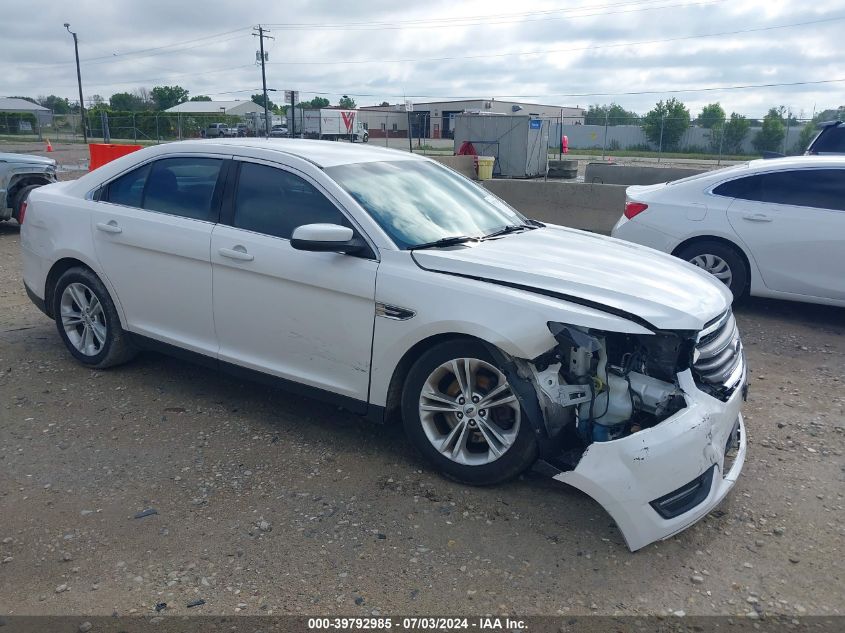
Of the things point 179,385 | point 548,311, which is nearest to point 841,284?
point 548,311

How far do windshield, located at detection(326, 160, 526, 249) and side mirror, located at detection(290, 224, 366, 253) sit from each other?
0.90ft

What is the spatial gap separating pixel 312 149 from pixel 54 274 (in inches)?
90.3

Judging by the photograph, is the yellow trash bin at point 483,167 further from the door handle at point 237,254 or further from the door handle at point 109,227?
the door handle at point 237,254

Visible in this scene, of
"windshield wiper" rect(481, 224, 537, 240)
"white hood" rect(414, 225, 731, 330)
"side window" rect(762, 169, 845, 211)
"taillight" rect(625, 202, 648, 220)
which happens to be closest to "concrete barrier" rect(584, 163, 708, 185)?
"taillight" rect(625, 202, 648, 220)

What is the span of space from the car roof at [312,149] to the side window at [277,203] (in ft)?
0.55

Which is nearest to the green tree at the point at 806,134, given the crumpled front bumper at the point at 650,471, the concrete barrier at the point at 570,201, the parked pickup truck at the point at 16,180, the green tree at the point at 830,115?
the green tree at the point at 830,115

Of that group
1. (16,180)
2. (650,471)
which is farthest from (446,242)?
(16,180)

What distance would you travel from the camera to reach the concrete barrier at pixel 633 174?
47.7ft

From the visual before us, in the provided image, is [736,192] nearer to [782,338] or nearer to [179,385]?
[782,338]

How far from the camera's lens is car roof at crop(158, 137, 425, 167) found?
4590 millimetres

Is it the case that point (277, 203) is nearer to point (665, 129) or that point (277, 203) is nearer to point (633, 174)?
point (633, 174)

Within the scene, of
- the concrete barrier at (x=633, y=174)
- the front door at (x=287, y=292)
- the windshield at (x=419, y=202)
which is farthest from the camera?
the concrete barrier at (x=633, y=174)

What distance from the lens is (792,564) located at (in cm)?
330

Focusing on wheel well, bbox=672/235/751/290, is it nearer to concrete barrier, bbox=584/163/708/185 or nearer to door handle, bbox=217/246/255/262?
door handle, bbox=217/246/255/262
